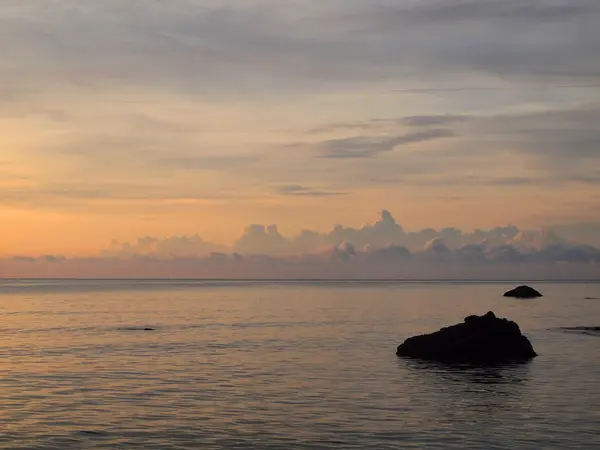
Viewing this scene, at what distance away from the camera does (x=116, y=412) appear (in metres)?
35.5

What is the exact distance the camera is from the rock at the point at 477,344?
187ft

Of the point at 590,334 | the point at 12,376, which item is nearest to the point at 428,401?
the point at 12,376

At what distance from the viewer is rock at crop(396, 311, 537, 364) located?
5694cm

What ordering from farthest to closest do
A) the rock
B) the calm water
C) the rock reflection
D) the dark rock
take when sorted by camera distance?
the dark rock → the rock → the rock reflection → the calm water

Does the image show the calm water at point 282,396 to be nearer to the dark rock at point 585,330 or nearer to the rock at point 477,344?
the rock at point 477,344

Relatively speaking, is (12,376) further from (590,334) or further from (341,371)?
(590,334)

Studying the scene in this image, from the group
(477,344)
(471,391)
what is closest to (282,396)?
(471,391)

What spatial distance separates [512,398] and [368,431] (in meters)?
12.8

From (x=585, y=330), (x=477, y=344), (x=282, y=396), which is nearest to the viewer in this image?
(x=282, y=396)

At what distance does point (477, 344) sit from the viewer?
56969 mm

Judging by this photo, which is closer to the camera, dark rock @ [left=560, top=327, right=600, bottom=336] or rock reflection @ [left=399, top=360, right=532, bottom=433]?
rock reflection @ [left=399, top=360, right=532, bottom=433]

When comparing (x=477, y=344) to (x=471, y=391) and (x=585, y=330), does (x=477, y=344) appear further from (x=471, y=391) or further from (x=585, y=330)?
(x=585, y=330)

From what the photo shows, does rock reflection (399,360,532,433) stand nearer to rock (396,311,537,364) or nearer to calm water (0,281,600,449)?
calm water (0,281,600,449)

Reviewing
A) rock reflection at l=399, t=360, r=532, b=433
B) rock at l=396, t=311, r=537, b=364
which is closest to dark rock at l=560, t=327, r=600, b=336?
rock at l=396, t=311, r=537, b=364
